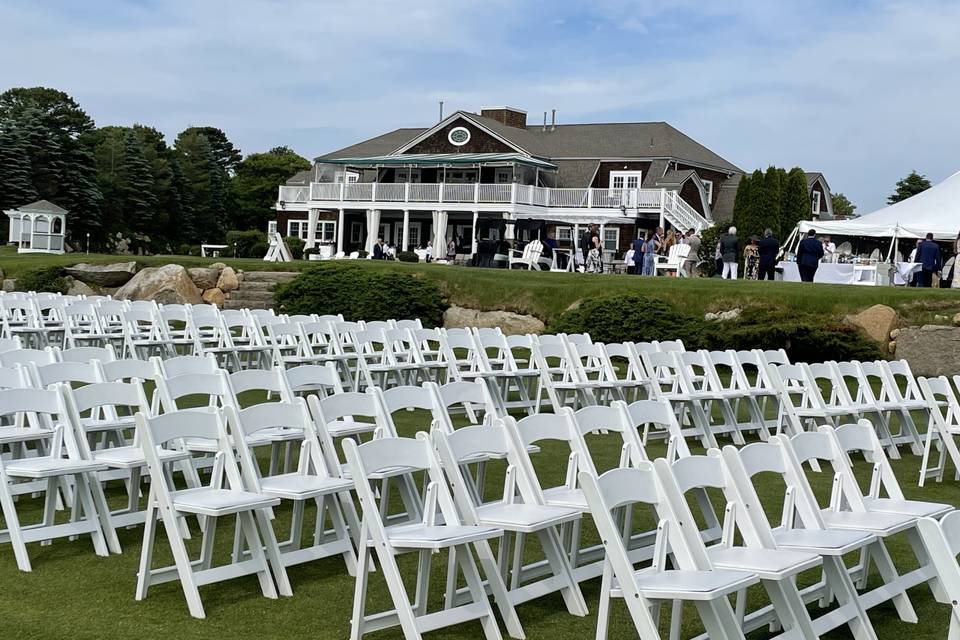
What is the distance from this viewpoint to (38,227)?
30.2 metres

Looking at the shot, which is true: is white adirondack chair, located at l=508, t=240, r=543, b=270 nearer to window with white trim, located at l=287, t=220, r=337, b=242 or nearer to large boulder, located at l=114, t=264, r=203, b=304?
large boulder, located at l=114, t=264, r=203, b=304

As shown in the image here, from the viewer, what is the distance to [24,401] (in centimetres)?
571

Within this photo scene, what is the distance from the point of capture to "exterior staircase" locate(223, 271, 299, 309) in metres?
20.9

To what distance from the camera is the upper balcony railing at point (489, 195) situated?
39.6 meters

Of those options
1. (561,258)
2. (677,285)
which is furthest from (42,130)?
(677,285)

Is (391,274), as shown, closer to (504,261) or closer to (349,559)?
(504,261)

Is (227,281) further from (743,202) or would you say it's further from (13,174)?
(13,174)

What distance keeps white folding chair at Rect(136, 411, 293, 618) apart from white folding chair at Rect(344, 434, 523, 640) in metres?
0.64

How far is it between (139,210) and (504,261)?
30.1 metres

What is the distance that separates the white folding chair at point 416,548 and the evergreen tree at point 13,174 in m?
44.3

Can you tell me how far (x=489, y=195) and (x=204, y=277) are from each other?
20.5 meters

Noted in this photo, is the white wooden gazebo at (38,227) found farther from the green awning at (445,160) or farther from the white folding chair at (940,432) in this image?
the white folding chair at (940,432)

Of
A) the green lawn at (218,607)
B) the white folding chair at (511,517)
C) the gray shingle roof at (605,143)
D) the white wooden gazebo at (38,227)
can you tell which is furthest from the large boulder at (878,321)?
the gray shingle roof at (605,143)

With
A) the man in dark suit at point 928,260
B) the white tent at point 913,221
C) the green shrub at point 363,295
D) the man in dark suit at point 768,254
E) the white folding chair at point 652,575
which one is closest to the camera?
the white folding chair at point 652,575
